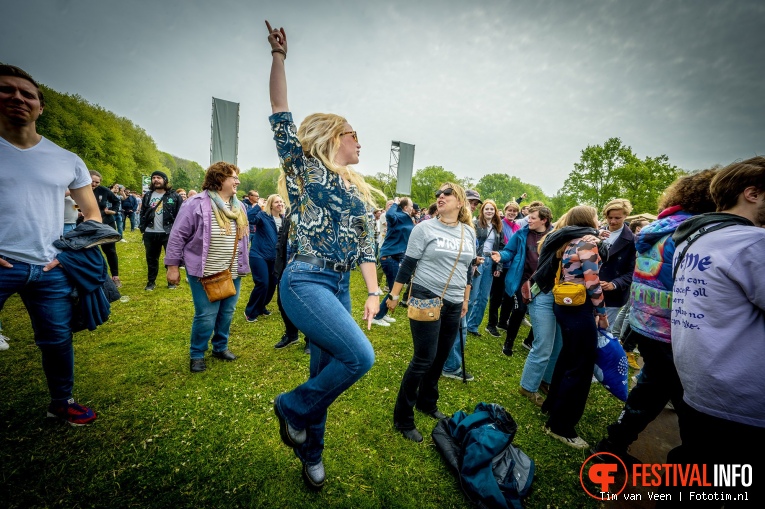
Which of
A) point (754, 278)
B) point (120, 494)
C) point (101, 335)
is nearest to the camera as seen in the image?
point (754, 278)

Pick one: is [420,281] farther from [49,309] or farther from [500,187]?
[500,187]

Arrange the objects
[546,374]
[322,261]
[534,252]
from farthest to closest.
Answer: [534,252], [546,374], [322,261]

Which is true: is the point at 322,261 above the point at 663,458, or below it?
above

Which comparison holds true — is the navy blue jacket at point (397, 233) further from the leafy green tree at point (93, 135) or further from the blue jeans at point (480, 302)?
the leafy green tree at point (93, 135)

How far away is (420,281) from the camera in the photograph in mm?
2918

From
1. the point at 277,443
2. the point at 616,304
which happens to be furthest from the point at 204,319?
the point at 616,304

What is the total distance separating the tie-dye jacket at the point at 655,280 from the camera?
254 centimetres

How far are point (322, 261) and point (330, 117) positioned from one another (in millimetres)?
962

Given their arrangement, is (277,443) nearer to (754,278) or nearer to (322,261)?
(322,261)

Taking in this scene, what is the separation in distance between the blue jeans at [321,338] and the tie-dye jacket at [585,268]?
2.30m

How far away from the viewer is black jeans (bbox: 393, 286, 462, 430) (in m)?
2.77

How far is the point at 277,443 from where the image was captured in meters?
2.66

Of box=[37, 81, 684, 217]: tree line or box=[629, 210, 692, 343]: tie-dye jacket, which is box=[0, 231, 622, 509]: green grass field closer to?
box=[629, 210, 692, 343]: tie-dye jacket

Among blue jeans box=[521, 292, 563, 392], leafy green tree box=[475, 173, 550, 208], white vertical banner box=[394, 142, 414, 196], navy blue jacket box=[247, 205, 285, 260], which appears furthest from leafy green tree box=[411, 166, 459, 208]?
blue jeans box=[521, 292, 563, 392]
